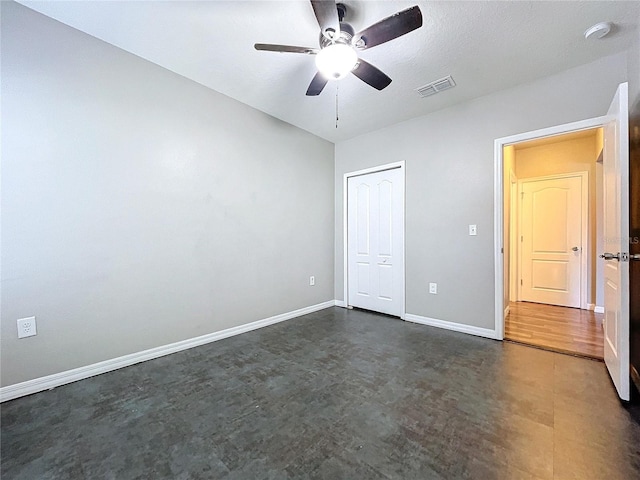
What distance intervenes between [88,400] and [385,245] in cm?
336

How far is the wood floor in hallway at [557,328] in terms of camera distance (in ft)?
8.69

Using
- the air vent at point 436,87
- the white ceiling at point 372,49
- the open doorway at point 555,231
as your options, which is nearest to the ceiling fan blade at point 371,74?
the white ceiling at point 372,49

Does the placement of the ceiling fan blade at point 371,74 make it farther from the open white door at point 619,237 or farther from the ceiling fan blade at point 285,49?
the open white door at point 619,237

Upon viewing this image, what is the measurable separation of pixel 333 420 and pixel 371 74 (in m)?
2.39

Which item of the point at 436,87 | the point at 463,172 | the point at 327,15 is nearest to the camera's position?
the point at 327,15

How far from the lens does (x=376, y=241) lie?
395 cm

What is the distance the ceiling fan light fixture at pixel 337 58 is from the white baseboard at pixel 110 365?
2695mm

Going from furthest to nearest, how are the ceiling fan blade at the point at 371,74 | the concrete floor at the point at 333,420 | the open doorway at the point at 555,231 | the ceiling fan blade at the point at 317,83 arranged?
the open doorway at the point at 555,231 < the ceiling fan blade at the point at 317,83 < the ceiling fan blade at the point at 371,74 < the concrete floor at the point at 333,420

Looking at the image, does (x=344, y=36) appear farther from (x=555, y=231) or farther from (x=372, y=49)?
(x=555, y=231)

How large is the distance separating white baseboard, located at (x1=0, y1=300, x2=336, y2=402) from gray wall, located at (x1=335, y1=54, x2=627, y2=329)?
84.6 inches

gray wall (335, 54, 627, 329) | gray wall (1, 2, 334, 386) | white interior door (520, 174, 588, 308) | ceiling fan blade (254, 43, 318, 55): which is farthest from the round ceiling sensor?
gray wall (1, 2, 334, 386)

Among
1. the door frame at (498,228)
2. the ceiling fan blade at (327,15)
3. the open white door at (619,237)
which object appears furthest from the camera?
the door frame at (498,228)

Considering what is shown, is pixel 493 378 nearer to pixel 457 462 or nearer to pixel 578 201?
pixel 457 462

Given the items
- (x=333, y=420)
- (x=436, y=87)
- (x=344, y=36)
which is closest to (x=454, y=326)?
(x=333, y=420)
